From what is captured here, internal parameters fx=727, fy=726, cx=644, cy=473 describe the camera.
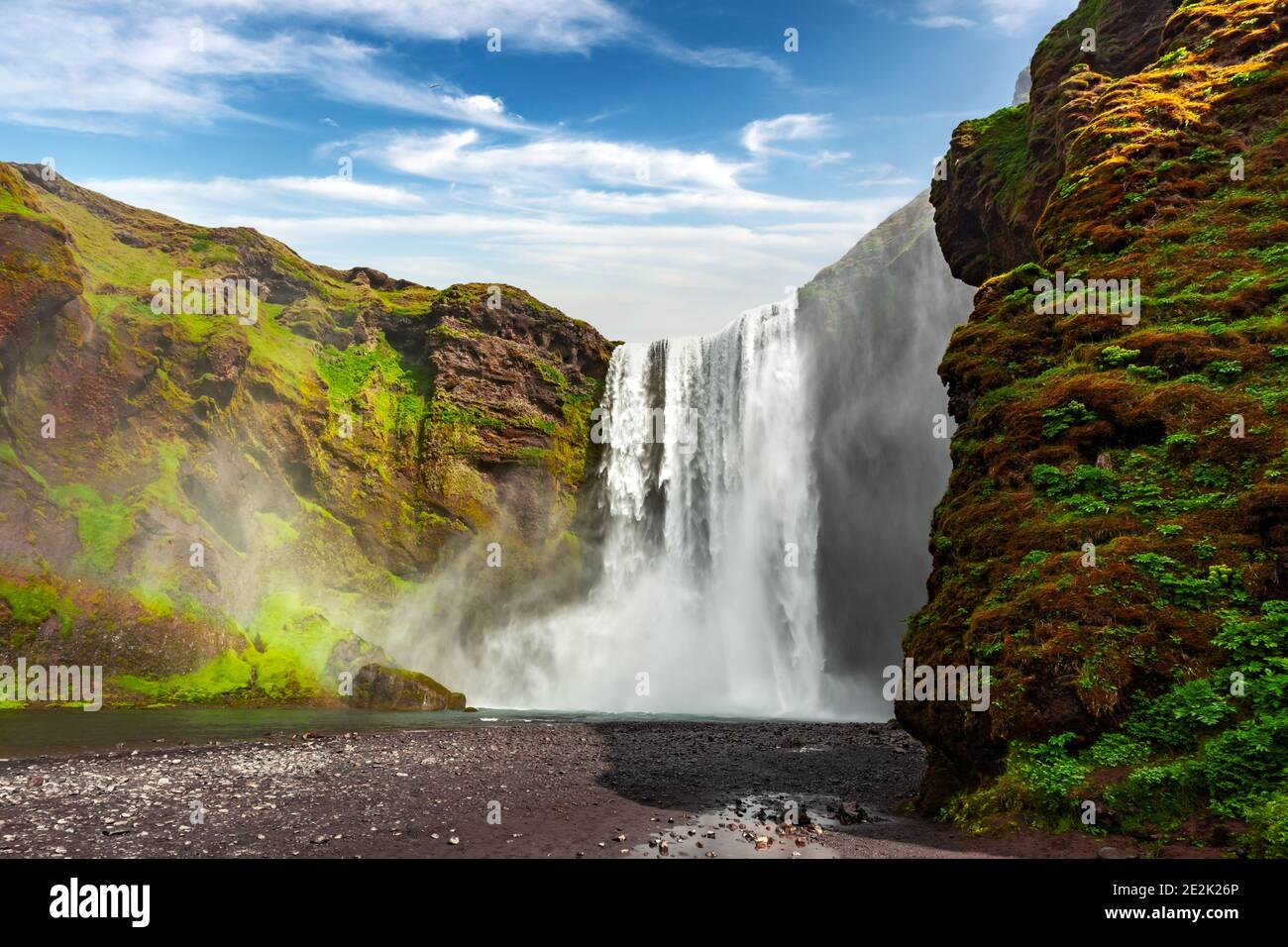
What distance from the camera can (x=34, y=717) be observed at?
27.3m

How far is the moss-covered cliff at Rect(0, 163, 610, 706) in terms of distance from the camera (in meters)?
37.8

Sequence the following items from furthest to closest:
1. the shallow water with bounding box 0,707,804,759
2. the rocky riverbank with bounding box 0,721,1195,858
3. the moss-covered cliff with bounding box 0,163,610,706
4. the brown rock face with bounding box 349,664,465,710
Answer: the moss-covered cliff with bounding box 0,163,610,706 → the brown rock face with bounding box 349,664,465,710 → the shallow water with bounding box 0,707,804,759 → the rocky riverbank with bounding box 0,721,1195,858

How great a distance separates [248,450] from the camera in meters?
48.4

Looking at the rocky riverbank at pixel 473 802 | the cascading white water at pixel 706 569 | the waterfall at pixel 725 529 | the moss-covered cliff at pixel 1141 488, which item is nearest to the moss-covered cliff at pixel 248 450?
the cascading white water at pixel 706 569

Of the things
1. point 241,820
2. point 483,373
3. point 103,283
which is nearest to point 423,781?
point 241,820

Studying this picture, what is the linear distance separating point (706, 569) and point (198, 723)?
99.8 feet

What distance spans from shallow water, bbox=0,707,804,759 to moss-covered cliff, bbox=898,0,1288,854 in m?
21.1

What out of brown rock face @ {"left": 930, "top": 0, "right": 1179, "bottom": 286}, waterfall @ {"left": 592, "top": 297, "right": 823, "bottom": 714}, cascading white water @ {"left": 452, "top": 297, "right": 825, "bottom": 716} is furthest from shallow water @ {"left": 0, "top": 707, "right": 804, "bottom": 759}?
brown rock face @ {"left": 930, "top": 0, "right": 1179, "bottom": 286}

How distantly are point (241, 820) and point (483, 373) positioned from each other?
4663cm

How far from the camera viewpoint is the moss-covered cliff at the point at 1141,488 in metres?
10.3

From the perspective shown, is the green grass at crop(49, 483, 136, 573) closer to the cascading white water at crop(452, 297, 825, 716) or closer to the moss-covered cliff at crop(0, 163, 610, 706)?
the moss-covered cliff at crop(0, 163, 610, 706)

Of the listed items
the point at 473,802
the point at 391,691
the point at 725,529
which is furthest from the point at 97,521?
the point at 473,802

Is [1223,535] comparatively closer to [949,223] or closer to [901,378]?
[949,223]
